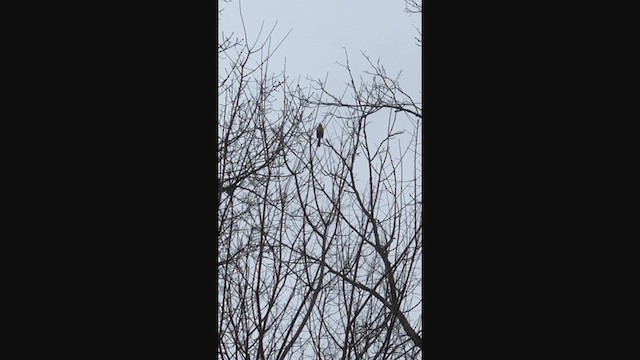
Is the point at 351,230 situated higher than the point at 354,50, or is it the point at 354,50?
the point at 354,50

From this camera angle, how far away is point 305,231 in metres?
2.83

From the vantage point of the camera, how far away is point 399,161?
2.85 metres

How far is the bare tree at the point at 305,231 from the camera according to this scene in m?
2.77

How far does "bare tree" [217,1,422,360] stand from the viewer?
109 inches
